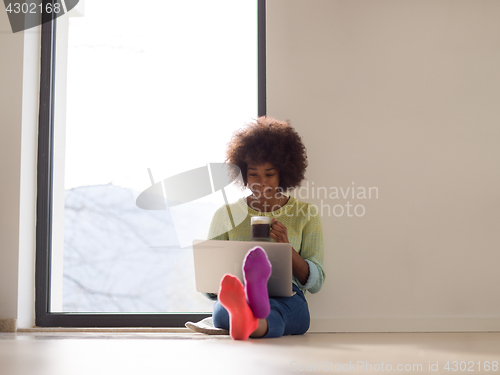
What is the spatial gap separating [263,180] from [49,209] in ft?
4.37

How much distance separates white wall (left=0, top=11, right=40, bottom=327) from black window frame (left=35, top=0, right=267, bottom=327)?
0.13 ft

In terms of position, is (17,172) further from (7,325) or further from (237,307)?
(237,307)

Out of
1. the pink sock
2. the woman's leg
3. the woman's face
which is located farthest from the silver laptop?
the woman's face

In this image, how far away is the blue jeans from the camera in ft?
5.61

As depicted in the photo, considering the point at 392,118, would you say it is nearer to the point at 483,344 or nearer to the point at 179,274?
the point at 483,344

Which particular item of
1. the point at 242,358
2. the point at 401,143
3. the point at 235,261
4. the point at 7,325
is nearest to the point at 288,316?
the point at 235,261

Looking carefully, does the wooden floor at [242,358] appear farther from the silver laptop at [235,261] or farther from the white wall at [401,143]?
the white wall at [401,143]

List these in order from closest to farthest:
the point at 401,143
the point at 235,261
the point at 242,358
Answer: the point at 242,358, the point at 235,261, the point at 401,143

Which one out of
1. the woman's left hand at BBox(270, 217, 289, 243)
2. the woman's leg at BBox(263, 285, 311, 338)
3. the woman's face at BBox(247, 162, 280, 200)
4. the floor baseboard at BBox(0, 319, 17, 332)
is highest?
the woman's face at BBox(247, 162, 280, 200)

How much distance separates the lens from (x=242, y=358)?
1.18m

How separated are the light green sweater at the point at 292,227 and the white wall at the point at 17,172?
116 cm

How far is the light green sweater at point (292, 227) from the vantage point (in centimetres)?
207

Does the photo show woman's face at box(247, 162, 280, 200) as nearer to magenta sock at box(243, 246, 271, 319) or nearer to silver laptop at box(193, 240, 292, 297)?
silver laptop at box(193, 240, 292, 297)

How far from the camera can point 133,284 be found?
8.41 feet
